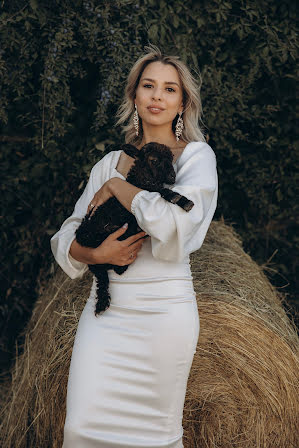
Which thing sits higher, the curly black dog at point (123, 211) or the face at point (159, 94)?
the face at point (159, 94)

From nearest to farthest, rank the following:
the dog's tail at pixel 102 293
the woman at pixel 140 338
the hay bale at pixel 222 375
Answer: the woman at pixel 140 338 → the dog's tail at pixel 102 293 → the hay bale at pixel 222 375

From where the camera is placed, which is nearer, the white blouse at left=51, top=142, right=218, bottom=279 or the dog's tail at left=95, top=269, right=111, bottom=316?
the white blouse at left=51, top=142, right=218, bottom=279

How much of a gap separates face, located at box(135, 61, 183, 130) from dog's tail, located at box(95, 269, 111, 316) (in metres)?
0.88

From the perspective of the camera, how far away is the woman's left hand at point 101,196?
2.81 meters

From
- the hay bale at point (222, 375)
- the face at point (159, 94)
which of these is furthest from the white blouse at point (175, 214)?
the hay bale at point (222, 375)

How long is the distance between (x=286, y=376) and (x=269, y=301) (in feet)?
1.66

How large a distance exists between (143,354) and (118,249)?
52 centimetres

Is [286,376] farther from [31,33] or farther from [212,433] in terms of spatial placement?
[31,33]

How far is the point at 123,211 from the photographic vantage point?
9.05 feet

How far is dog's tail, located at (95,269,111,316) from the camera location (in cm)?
280

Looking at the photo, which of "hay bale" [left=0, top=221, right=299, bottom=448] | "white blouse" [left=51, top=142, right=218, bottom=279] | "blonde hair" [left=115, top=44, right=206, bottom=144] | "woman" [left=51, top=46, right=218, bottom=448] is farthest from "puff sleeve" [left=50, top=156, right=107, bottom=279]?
"hay bale" [left=0, top=221, right=299, bottom=448]

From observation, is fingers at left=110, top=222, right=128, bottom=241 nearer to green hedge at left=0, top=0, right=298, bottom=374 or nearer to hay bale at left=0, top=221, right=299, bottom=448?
hay bale at left=0, top=221, right=299, bottom=448

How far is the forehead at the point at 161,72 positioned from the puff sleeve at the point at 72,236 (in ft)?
1.82

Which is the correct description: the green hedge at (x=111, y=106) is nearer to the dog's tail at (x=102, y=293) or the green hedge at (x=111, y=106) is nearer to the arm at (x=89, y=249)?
the arm at (x=89, y=249)
